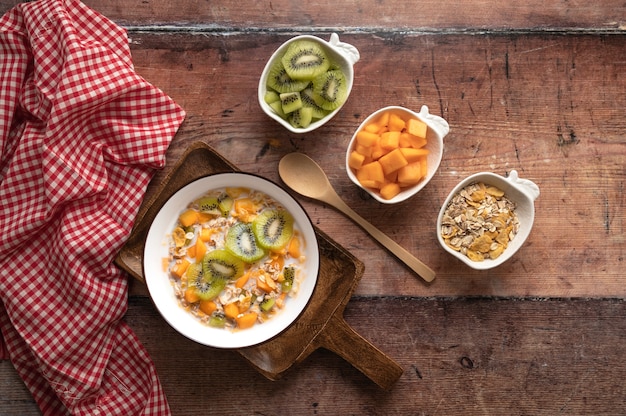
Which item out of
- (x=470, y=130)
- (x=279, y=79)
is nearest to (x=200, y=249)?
(x=279, y=79)

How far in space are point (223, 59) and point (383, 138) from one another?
0.76 meters

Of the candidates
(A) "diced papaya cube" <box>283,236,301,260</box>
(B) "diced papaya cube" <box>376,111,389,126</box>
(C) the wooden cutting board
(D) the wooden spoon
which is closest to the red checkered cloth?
(C) the wooden cutting board

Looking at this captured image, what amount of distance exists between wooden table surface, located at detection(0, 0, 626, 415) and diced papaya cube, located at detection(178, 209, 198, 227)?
0.86 ft

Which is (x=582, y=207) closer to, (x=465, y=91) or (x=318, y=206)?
(x=465, y=91)

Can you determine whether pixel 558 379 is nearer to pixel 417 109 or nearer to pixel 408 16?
pixel 417 109

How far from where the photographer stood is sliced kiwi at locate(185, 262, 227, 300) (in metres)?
2.27

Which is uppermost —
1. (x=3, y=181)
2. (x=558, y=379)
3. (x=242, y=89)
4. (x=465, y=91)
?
(x=465, y=91)

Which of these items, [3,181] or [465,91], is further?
[465,91]

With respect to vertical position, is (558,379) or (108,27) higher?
(108,27)

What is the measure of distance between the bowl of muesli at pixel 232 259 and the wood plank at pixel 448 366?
217 mm

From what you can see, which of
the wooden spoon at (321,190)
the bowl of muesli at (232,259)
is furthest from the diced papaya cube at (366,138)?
the bowl of muesli at (232,259)

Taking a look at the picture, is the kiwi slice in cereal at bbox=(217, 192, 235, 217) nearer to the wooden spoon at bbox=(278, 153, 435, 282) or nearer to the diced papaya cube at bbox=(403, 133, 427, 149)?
the wooden spoon at bbox=(278, 153, 435, 282)

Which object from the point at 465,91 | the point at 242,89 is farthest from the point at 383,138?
the point at 242,89

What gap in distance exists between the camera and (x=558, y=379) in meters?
2.47
